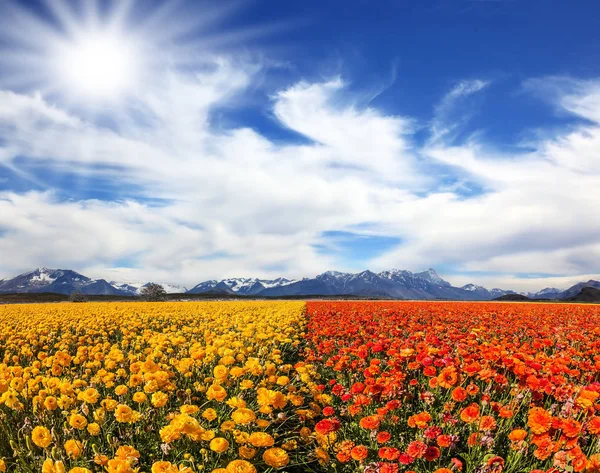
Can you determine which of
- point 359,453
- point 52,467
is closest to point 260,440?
point 359,453

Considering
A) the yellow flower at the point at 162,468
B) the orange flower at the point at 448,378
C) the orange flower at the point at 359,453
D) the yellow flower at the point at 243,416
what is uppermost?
the orange flower at the point at 448,378

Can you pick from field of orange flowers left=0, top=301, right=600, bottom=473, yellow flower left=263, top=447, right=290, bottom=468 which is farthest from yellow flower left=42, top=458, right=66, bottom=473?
yellow flower left=263, top=447, right=290, bottom=468

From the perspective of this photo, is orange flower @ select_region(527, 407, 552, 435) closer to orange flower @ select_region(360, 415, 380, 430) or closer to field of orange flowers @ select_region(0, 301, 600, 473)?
field of orange flowers @ select_region(0, 301, 600, 473)

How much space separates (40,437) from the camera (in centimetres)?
321

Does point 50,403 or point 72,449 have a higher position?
point 50,403

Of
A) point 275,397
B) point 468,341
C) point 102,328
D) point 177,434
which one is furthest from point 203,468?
point 102,328

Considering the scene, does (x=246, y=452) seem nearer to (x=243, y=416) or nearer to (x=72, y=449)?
(x=243, y=416)

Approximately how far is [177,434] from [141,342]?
24.2 feet

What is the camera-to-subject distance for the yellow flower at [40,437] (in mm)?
3148

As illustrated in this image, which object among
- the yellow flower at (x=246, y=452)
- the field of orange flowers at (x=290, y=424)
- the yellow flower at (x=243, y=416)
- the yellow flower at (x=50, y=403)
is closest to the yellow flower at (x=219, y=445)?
the field of orange flowers at (x=290, y=424)

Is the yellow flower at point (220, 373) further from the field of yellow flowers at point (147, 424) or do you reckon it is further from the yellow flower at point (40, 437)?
the yellow flower at point (40, 437)

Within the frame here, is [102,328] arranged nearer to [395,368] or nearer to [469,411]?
[395,368]

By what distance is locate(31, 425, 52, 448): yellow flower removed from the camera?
10.3 ft

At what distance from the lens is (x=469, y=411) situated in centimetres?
371
